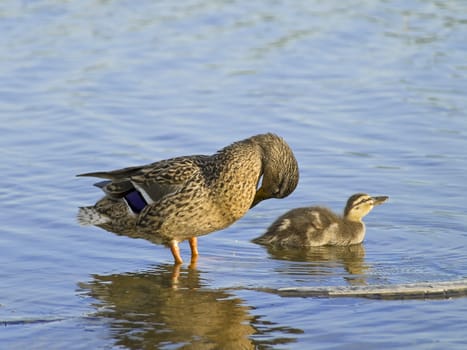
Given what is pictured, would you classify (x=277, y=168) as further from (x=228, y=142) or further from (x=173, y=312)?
(x=228, y=142)

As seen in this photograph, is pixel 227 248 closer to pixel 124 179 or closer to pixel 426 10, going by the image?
pixel 124 179

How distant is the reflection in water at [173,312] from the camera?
5.57m

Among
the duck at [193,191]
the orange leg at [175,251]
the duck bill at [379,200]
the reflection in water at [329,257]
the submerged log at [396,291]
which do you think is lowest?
the reflection in water at [329,257]

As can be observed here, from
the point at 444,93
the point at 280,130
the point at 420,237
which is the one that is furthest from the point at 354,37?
the point at 420,237

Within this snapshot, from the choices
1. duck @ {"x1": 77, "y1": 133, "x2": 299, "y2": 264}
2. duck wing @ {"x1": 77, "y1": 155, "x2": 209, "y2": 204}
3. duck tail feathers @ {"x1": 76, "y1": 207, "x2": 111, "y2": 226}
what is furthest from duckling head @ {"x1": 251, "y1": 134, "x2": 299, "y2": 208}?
duck tail feathers @ {"x1": 76, "y1": 207, "x2": 111, "y2": 226}

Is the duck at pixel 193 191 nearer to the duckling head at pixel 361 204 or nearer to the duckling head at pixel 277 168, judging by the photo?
the duckling head at pixel 277 168

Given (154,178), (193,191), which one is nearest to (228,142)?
(154,178)

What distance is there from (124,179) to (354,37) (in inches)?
254

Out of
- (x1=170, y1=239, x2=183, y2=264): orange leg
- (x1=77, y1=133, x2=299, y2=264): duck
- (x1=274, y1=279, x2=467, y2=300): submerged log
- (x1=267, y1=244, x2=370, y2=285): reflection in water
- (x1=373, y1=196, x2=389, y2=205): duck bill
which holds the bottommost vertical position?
(x1=267, y1=244, x2=370, y2=285): reflection in water

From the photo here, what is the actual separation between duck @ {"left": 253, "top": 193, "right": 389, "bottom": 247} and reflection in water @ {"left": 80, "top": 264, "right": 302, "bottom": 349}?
0.88 metres

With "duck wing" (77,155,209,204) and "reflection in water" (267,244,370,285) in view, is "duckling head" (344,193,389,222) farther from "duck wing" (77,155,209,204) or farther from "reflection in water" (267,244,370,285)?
"duck wing" (77,155,209,204)

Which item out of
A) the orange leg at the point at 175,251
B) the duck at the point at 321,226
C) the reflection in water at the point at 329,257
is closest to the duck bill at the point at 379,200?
the duck at the point at 321,226

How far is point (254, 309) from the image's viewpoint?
6.06 metres

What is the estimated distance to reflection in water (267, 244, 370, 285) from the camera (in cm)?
700
